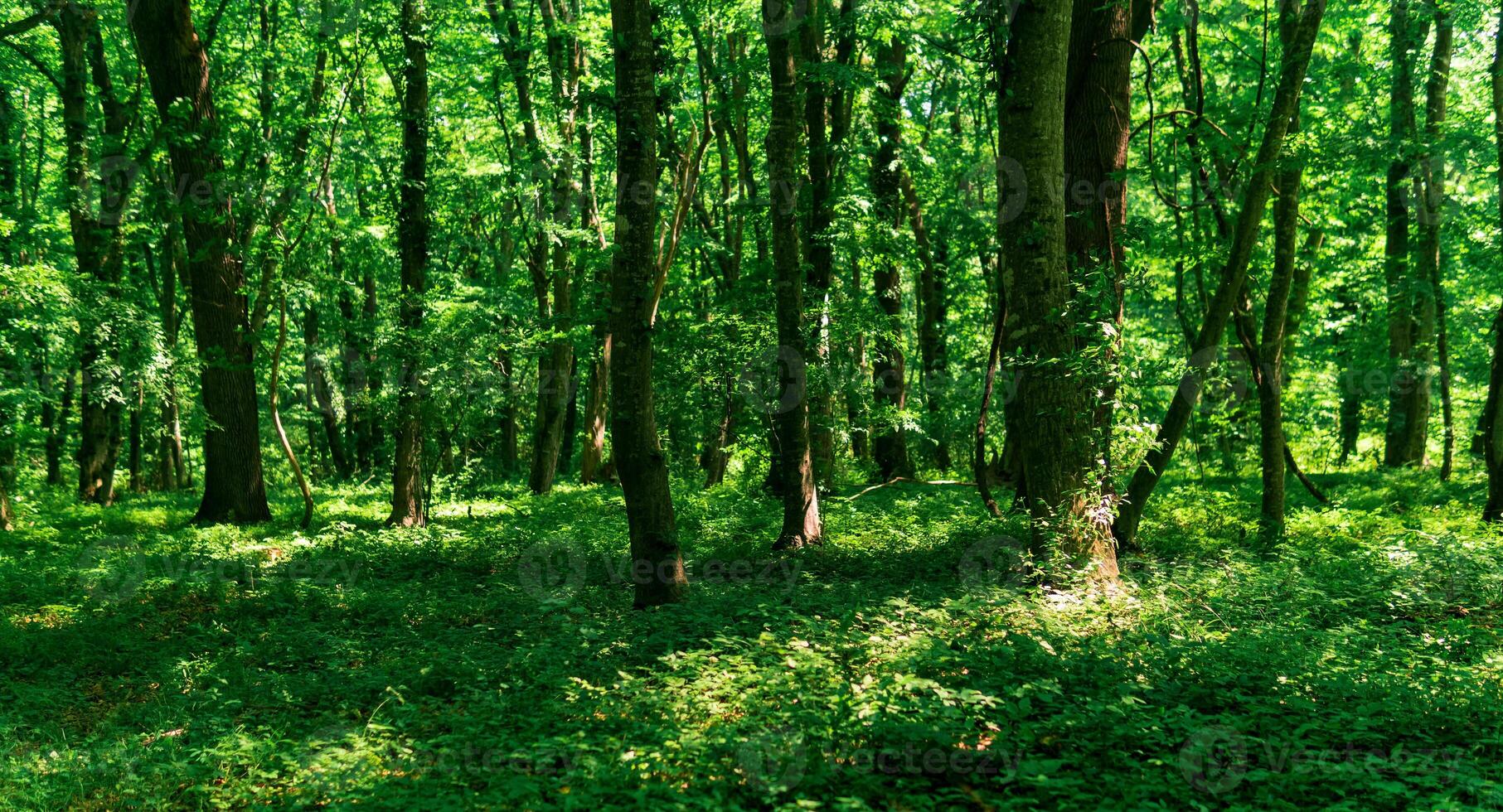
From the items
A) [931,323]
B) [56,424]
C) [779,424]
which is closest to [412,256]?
[779,424]

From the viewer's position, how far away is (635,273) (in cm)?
745

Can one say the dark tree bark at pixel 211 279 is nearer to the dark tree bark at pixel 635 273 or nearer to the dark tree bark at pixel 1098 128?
the dark tree bark at pixel 635 273

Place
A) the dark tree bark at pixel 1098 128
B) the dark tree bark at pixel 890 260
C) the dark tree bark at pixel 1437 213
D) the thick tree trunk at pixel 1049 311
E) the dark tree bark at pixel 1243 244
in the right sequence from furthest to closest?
the dark tree bark at pixel 1437 213 < the dark tree bark at pixel 890 260 < the dark tree bark at pixel 1243 244 < the dark tree bark at pixel 1098 128 < the thick tree trunk at pixel 1049 311

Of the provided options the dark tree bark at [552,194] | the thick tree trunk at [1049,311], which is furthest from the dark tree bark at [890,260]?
the thick tree trunk at [1049,311]

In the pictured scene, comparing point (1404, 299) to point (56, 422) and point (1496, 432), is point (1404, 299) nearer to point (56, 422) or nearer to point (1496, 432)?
point (1496, 432)

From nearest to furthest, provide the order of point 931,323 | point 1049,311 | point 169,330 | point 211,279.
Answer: point 1049,311, point 211,279, point 169,330, point 931,323

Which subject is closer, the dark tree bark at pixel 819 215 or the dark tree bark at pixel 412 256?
the dark tree bark at pixel 819 215

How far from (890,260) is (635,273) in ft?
25.0

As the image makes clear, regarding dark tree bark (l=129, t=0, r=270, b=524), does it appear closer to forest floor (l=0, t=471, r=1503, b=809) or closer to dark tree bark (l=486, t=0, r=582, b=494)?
forest floor (l=0, t=471, r=1503, b=809)

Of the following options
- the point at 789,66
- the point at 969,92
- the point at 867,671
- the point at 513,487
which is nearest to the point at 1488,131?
the point at 969,92

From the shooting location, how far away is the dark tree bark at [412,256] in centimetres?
1327

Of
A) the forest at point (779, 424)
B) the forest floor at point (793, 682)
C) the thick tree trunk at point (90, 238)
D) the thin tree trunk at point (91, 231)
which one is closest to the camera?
the forest floor at point (793, 682)

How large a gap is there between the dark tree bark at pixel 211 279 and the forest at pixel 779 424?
0.09 m

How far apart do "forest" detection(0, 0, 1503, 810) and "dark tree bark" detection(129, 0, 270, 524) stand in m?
0.09
